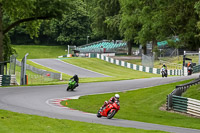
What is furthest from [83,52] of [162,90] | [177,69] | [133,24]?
[162,90]

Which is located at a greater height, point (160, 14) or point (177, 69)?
point (160, 14)

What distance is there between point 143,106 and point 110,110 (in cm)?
594

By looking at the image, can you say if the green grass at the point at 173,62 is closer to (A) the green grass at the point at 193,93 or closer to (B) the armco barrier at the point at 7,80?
(B) the armco barrier at the point at 7,80

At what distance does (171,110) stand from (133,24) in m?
18.8

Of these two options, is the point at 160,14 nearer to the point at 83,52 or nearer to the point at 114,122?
the point at 114,122

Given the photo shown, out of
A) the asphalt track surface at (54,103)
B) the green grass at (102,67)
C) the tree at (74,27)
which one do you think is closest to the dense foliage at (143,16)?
the asphalt track surface at (54,103)

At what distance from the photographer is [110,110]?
17531mm

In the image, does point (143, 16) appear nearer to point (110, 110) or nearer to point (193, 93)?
point (193, 93)

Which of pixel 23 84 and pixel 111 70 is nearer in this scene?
pixel 23 84

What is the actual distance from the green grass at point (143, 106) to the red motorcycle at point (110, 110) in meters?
1.14

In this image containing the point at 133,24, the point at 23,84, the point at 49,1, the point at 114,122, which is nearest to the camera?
the point at 114,122

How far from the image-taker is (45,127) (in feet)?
42.5

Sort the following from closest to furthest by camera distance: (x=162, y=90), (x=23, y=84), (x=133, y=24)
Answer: (x=162, y=90)
(x=23, y=84)
(x=133, y=24)

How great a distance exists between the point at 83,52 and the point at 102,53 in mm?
3746
